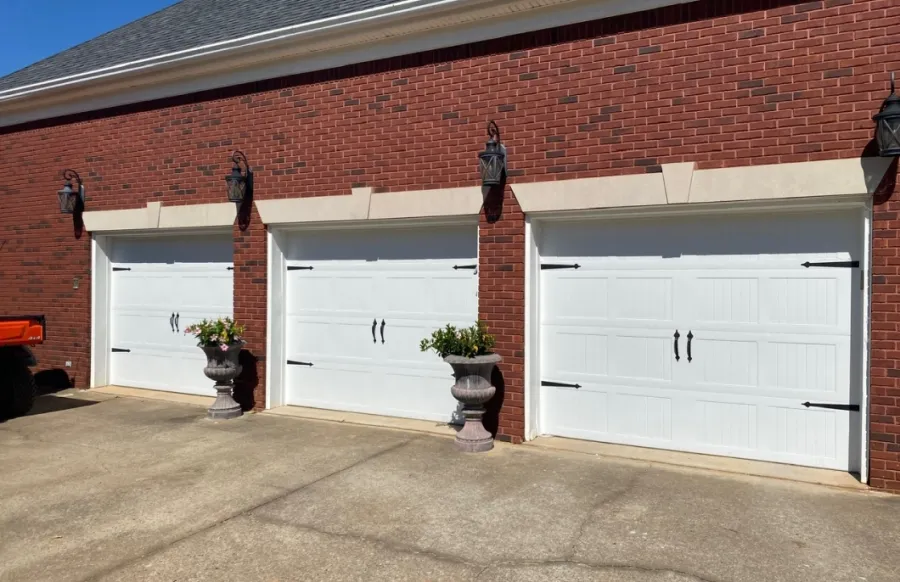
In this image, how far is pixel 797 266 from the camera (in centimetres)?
568

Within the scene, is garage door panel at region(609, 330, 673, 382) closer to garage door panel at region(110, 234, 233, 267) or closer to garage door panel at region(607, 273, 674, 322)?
garage door panel at region(607, 273, 674, 322)

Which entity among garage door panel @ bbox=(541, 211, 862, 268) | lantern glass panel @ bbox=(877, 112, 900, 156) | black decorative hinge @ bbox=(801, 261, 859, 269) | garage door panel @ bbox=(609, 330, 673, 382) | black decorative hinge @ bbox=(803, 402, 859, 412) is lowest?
black decorative hinge @ bbox=(803, 402, 859, 412)

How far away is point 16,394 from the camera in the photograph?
779cm

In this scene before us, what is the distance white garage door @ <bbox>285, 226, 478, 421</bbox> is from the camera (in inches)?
285

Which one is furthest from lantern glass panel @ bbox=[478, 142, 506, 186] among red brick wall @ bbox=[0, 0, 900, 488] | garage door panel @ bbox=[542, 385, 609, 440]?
garage door panel @ bbox=[542, 385, 609, 440]

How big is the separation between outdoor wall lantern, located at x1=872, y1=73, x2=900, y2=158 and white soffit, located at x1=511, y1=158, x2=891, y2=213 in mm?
235

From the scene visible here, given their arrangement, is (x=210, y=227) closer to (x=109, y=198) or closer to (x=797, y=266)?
(x=109, y=198)

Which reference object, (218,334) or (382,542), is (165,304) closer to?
(218,334)

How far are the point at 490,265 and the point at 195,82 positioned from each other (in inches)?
193

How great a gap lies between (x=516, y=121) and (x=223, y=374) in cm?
443

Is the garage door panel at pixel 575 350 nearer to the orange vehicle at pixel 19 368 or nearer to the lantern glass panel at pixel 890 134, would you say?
the lantern glass panel at pixel 890 134

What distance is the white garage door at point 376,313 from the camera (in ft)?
23.8

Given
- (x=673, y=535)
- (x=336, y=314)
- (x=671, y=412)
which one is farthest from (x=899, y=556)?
(x=336, y=314)

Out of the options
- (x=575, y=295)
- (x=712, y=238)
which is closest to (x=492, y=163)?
(x=575, y=295)
